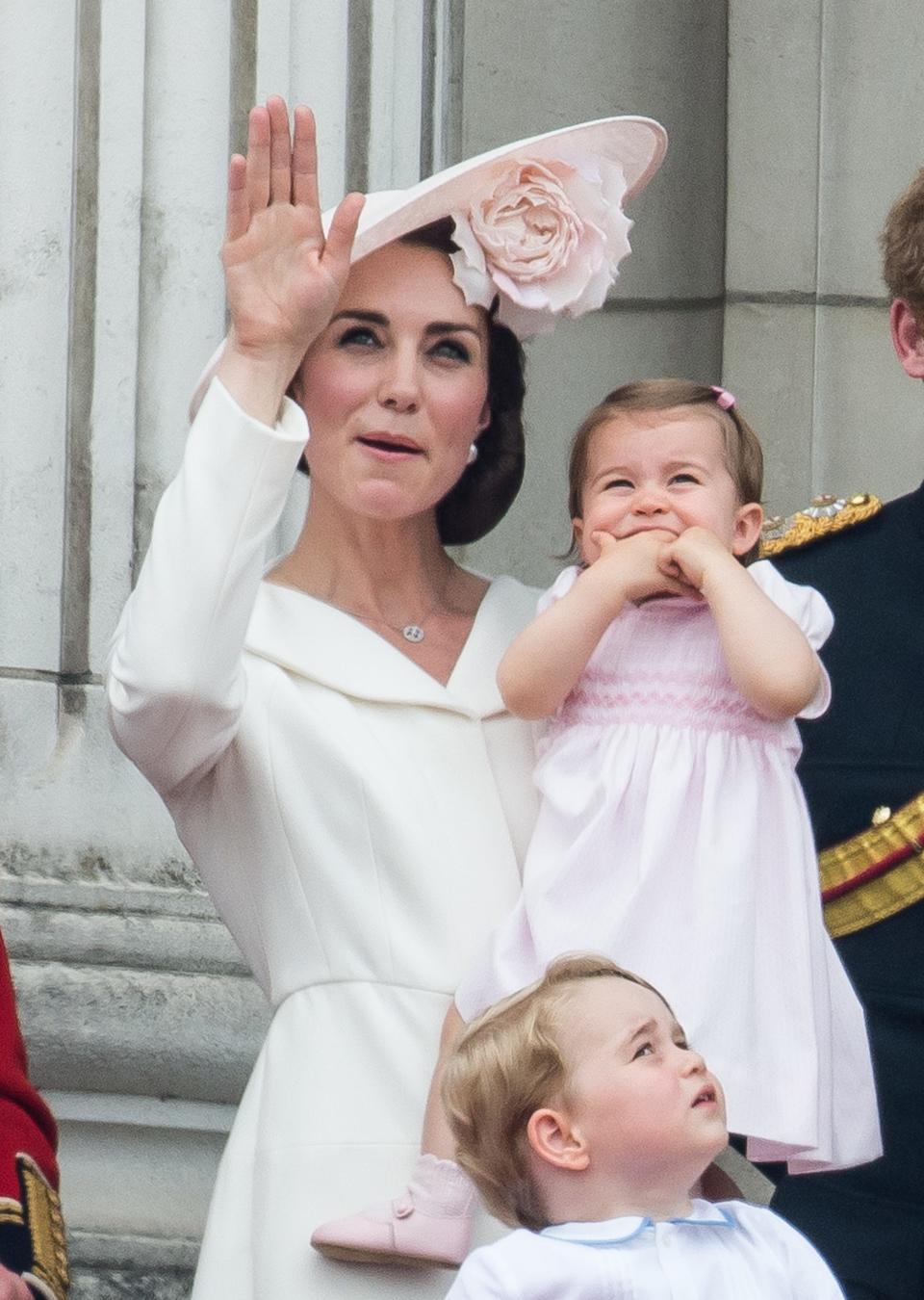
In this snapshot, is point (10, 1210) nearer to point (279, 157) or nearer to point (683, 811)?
point (683, 811)

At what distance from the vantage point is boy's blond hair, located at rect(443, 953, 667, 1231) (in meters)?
2.64

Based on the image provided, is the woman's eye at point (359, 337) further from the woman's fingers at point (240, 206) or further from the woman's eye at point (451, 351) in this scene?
the woman's fingers at point (240, 206)

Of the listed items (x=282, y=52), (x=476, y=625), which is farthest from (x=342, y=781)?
(x=282, y=52)

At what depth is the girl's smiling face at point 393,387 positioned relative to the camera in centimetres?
311

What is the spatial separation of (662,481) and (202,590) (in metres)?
0.50

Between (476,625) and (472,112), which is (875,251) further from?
(476,625)

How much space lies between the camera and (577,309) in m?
3.26

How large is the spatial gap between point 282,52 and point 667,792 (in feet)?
4.90

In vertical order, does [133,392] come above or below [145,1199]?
above

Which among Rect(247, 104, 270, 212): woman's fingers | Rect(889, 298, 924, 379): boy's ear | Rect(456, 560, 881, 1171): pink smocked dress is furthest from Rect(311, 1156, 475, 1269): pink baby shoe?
Rect(889, 298, 924, 379): boy's ear

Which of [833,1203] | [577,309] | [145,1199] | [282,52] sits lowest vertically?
[145,1199]

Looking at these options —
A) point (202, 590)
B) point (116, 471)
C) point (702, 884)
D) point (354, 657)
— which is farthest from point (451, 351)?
point (116, 471)

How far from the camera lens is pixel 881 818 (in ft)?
10.6

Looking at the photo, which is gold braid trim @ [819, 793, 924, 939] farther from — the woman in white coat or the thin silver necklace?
the thin silver necklace
